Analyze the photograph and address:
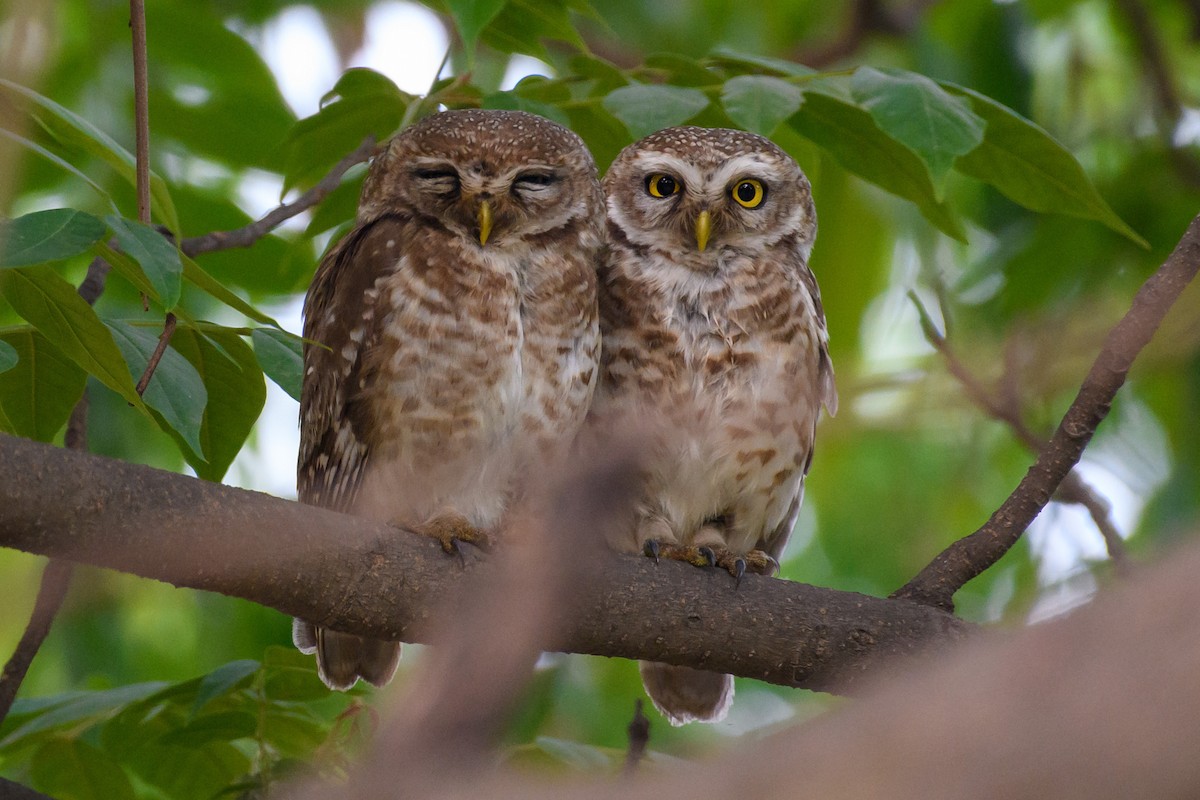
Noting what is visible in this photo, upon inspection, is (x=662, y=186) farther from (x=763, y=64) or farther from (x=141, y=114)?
(x=141, y=114)

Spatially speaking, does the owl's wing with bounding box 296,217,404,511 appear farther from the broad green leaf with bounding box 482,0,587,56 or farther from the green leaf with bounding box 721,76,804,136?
the green leaf with bounding box 721,76,804,136

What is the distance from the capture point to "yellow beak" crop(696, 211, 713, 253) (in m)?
3.65

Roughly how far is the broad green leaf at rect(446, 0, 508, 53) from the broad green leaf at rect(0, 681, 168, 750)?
4.54ft

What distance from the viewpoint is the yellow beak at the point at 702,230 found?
3.65 m

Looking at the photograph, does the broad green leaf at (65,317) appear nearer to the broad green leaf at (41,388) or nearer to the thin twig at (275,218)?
the broad green leaf at (41,388)

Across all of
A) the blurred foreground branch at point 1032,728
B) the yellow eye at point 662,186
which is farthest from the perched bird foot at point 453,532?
the blurred foreground branch at point 1032,728

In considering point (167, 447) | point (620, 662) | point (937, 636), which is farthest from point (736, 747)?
point (620, 662)

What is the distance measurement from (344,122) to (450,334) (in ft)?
1.67

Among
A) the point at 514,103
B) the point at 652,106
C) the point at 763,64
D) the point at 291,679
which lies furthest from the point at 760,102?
the point at 291,679

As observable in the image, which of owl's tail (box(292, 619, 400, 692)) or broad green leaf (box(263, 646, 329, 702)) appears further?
owl's tail (box(292, 619, 400, 692))

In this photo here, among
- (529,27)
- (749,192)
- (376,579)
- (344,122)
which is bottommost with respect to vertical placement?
(376,579)

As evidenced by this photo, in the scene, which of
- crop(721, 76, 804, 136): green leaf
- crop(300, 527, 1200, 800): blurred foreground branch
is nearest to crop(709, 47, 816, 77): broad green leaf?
crop(721, 76, 804, 136): green leaf

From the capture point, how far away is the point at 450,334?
127 inches

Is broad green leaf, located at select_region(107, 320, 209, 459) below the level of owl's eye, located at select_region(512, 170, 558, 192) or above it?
below
